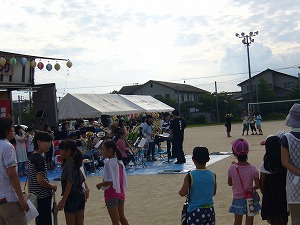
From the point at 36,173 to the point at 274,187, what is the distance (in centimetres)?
280

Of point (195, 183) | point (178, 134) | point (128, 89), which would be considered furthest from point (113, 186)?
point (128, 89)

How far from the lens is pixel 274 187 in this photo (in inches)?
195

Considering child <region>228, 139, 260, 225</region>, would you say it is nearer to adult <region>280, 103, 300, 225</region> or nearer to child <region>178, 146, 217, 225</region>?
child <region>178, 146, 217, 225</region>

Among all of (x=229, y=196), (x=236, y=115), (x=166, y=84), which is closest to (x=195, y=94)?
(x=166, y=84)

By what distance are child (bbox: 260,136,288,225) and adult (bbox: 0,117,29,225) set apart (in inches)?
103

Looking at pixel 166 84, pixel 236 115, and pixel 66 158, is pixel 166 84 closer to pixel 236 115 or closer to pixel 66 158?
pixel 236 115

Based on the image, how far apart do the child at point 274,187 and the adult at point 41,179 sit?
2.51 meters

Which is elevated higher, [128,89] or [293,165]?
[128,89]

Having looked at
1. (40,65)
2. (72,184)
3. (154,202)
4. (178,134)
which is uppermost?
(40,65)

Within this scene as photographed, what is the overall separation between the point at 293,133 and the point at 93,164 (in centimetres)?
1091

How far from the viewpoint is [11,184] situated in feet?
15.0

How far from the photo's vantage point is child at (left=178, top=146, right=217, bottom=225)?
4668 mm

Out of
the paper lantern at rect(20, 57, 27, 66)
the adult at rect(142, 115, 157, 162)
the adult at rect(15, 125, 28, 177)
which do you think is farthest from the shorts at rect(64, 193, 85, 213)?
the adult at rect(142, 115, 157, 162)

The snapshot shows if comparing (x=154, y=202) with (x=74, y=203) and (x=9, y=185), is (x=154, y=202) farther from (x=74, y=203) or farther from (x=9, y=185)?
(x=9, y=185)
